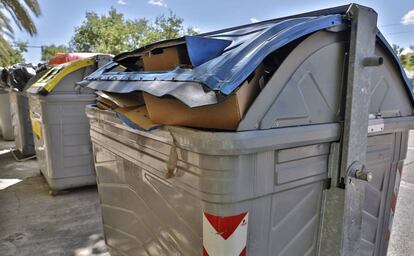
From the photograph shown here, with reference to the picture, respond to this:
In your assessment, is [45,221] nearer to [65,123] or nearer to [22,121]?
[65,123]

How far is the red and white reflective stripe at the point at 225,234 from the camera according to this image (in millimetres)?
1102

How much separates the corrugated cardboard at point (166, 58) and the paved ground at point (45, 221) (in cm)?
189

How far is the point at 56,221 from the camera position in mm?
3330

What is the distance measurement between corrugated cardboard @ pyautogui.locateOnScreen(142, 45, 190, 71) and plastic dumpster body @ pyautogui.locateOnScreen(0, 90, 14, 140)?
6844 mm

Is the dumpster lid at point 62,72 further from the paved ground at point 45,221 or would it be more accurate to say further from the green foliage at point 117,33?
the green foliage at point 117,33

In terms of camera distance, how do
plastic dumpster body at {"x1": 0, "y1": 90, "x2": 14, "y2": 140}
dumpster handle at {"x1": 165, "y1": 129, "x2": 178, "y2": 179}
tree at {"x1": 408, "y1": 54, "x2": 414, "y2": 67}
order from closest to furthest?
dumpster handle at {"x1": 165, "y1": 129, "x2": 178, "y2": 179} → plastic dumpster body at {"x1": 0, "y1": 90, "x2": 14, "y2": 140} → tree at {"x1": 408, "y1": 54, "x2": 414, "y2": 67}

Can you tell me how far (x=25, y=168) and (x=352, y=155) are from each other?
549 centimetres

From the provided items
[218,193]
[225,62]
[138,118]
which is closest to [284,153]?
[218,193]

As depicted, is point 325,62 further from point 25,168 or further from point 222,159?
point 25,168

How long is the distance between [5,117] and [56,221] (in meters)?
5.29

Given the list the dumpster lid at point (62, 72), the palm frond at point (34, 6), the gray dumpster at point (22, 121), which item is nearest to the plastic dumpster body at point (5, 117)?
the gray dumpster at point (22, 121)

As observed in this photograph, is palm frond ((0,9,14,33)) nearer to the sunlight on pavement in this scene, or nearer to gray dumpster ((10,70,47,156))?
gray dumpster ((10,70,47,156))

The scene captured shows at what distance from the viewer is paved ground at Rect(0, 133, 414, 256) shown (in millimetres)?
2795

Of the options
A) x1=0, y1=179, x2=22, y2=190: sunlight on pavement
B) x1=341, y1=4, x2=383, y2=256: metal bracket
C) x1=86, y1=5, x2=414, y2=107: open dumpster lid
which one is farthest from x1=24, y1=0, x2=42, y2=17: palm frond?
x1=341, y1=4, x2=383, y2=256: metal bracket
